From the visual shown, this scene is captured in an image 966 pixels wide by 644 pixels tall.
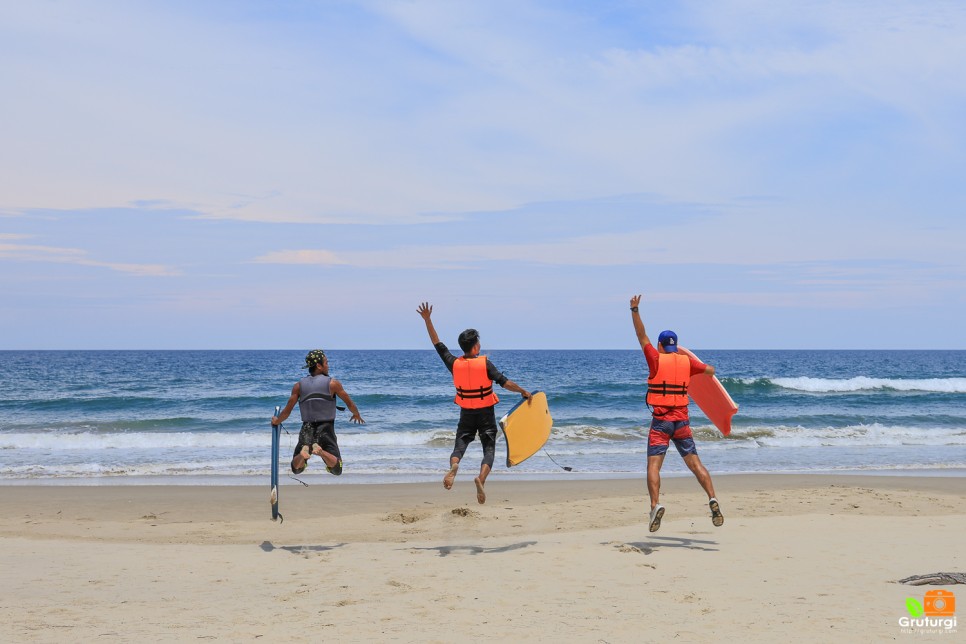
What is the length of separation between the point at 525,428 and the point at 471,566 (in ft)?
8.02

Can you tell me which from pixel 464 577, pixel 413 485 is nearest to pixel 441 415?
pixel 413 485

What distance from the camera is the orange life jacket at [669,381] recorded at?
8406 mm

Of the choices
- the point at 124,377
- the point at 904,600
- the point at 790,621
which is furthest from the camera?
the point at 124,377

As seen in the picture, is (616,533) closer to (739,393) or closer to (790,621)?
(790,621)

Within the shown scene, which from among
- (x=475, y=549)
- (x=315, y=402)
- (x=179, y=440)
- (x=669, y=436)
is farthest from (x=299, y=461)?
(x=179, y=440)

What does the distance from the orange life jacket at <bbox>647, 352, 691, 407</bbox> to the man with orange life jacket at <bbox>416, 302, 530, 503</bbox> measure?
4.60ft

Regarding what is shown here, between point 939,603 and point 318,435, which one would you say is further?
point 318,435

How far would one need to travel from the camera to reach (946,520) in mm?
10055

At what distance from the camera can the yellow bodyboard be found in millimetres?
9750

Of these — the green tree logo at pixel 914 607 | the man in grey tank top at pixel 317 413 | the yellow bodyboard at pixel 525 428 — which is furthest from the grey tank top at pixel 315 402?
the green tree logo at pixel 914 607

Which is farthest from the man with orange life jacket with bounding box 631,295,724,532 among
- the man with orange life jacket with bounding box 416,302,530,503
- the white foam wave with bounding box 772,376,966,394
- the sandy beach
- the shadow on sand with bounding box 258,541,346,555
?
the white foam wave with bounding box 772,376,966,394

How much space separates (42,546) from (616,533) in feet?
20.9
